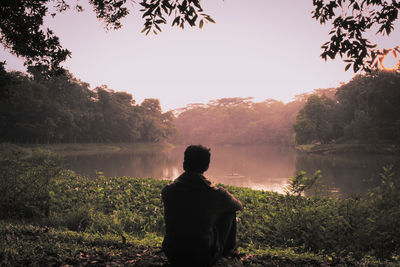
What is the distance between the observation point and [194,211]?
2338 millimetres

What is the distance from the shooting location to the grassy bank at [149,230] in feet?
11.1

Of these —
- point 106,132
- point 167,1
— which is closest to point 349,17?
point 167,1

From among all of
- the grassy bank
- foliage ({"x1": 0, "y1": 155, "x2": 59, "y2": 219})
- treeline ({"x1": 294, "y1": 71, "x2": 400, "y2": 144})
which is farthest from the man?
treeline ({"x1": 294, "y1": 71, "x2": 400, "y2": 144})

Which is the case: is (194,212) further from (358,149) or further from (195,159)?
(358,149)

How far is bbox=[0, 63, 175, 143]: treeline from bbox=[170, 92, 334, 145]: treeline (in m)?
15.1

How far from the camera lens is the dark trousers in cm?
240

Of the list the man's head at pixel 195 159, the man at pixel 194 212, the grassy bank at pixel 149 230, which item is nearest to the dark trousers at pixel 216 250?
the man at pixel 194 212

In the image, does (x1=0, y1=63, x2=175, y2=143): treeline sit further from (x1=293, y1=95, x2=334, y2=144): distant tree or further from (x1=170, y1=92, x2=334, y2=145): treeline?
(x1=293, y1=95, x2=334, y2=144): distant tree

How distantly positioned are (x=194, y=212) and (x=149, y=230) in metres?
3.86

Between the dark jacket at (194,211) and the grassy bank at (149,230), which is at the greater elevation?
the dark jacket at (194,211)

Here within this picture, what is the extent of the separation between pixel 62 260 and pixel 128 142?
54737 millimetres

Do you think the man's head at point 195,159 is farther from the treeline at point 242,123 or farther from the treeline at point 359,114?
the treeline at point 242,123

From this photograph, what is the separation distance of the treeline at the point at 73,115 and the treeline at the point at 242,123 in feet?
49.5

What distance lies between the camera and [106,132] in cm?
5297
